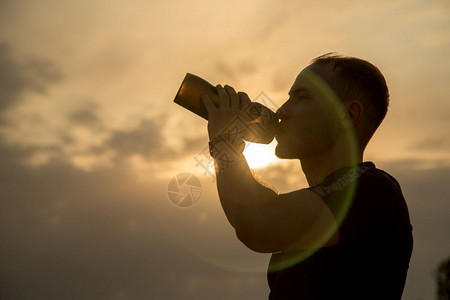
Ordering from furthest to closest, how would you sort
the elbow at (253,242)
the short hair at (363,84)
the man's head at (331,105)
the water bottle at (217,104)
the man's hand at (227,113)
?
the water bottle at (217,104)
the short hair at (363,84)
the man's head at (331,105)
the man's hand at (227,113)
the elbow at (253,242)

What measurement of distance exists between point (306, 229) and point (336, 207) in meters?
0.21

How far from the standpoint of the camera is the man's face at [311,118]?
11.8 feet

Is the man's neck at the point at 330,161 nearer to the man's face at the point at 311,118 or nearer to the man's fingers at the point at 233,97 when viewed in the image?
the man's face at the point at 311,118

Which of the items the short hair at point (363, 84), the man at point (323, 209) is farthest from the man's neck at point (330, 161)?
the short hair at point (363, 84)

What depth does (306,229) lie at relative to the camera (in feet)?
9.84

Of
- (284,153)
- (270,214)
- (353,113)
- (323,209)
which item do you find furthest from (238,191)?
(353,113)

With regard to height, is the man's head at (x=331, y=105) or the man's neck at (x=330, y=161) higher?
the man's head at (x=331, y=105)

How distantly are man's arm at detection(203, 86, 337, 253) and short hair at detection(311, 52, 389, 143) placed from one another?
97 cm

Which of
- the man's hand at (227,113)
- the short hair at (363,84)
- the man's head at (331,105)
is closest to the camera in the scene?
the man's hand at (227,113)

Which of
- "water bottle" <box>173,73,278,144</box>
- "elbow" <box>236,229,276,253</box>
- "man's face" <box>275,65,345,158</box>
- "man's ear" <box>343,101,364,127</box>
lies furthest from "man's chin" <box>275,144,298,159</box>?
"elbow" <box>236,229,276,253</box>

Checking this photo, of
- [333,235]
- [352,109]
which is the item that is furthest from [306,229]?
[352,109]

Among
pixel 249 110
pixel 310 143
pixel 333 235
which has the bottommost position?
pixel 333 235

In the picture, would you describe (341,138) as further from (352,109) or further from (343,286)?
(343,286)

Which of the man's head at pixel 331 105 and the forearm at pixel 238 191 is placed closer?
the forearm at pixel 238 191
